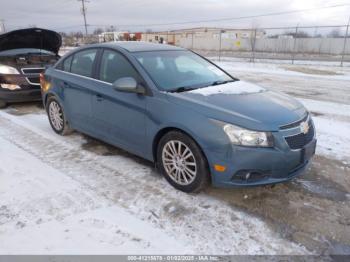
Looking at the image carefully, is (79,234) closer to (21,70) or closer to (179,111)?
(179,111)

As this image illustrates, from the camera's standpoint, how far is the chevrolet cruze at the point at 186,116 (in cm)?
318

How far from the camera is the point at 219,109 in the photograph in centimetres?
334

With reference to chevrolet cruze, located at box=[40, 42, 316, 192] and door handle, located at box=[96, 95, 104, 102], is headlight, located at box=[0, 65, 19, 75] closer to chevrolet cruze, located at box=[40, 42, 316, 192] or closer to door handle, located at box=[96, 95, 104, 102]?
chevrolet cruze, located at box=[40, 42, 316, 192]

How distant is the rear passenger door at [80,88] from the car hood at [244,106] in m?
1.63

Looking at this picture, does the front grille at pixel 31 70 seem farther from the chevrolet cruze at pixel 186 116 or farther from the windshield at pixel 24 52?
the chevrolet cruze at pixel 186 116

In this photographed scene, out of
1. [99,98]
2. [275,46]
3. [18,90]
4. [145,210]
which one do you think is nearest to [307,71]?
[18,90]

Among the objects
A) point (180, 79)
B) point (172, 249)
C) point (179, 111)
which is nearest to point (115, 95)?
point (180, 79)

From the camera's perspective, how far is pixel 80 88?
15.9 feet

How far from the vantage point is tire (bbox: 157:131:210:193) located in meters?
3.39

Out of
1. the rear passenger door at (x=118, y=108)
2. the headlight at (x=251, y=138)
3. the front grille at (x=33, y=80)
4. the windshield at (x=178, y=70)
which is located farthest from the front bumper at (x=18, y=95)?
the headlight at (x=251, y=138)

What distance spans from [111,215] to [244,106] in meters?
1.75

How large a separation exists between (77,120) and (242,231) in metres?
3.20

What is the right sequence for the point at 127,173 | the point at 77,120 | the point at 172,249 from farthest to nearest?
the point at 77,120, the point at 127,173, the point at 172,249

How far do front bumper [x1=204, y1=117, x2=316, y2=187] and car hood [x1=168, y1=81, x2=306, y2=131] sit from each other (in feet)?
0.60
